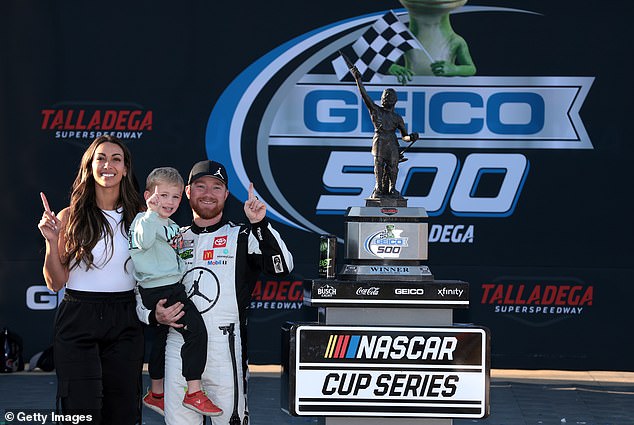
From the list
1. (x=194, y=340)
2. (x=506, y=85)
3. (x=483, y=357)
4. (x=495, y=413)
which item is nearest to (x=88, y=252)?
(x=194, y=340)

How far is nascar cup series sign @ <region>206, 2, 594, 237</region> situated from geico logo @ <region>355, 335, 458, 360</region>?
3.37 metres

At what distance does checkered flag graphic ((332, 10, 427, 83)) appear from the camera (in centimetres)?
753

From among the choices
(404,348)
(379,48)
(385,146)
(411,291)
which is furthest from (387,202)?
(379,48)

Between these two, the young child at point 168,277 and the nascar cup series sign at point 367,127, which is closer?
the young child at point 168,277

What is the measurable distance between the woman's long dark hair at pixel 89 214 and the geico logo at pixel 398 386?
116cm

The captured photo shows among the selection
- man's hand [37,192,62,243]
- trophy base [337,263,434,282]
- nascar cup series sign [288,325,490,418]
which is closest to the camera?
man's hand [37,192,62,243]

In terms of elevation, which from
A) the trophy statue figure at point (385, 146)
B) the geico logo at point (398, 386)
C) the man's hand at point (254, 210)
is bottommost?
the geico logo at point (398, 386)

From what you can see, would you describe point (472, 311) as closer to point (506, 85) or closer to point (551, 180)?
point (551, 180)

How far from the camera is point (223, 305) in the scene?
386 cm

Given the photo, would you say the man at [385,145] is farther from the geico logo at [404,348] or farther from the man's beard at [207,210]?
the man's beard at [207,210]

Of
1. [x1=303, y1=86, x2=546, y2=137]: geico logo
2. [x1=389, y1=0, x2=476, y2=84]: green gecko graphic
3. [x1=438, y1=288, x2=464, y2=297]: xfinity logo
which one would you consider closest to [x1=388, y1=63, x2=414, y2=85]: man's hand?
[x1=389, y1=0, x2=476, y2=84]: green gecko graphic

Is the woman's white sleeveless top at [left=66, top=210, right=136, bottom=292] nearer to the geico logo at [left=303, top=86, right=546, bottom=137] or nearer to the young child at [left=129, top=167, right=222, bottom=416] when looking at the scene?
the young child at [left=129, top=167, right=222, bottom=416]

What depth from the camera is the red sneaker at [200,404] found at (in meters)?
3.73

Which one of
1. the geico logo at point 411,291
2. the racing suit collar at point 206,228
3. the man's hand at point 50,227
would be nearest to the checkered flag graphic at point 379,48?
the geico logo at point 411,291
